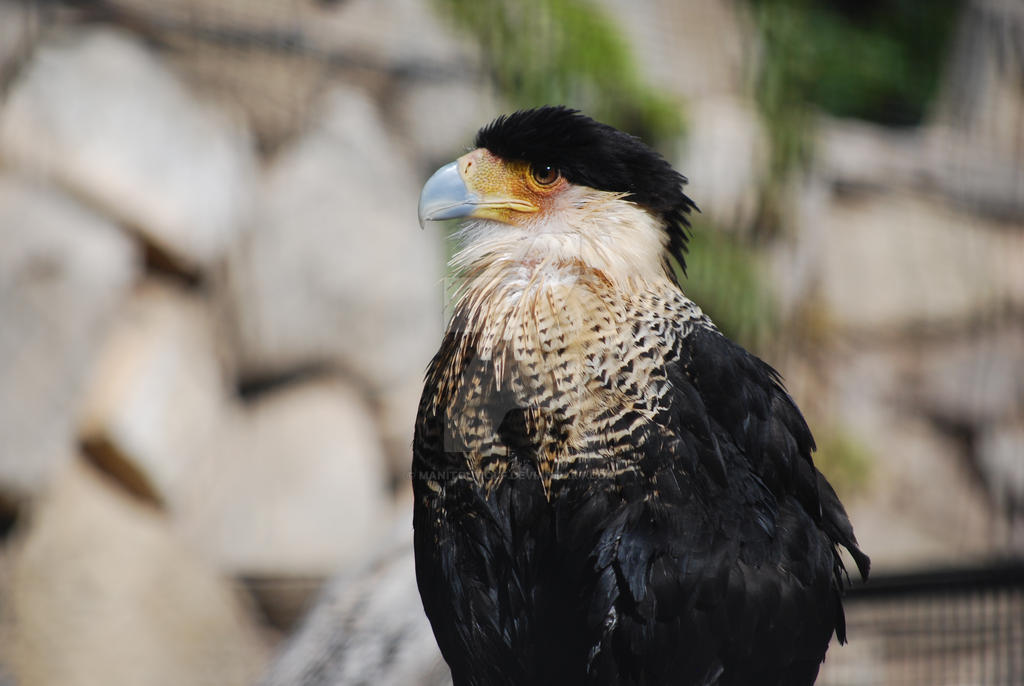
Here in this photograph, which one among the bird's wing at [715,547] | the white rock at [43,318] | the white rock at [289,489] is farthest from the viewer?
the white rock at [289,489]

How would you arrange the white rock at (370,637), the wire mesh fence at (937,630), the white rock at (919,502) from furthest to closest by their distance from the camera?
the white rock at (919,502)
the wire mesh fence at (937,630)
the white rock at (370,637)

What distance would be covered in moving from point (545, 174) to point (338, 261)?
182 centimetres

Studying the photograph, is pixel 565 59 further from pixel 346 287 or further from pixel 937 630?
A: pixel 937 630

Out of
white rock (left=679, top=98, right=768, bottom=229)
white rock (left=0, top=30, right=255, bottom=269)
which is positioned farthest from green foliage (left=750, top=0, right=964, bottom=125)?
white rock (left=0, top=30, right=255, bottom=269)

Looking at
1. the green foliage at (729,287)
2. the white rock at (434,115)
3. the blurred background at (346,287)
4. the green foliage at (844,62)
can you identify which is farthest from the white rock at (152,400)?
the green foliage at (844,62)

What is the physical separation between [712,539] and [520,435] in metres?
0.17

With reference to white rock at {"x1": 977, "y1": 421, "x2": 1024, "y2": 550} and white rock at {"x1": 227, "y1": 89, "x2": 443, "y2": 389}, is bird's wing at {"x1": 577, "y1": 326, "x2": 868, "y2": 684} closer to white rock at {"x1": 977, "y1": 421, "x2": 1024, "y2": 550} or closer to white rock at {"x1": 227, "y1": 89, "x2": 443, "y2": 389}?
white rock at {"x1": 227, "y1": 89, "x2": 443, "y2": 389}

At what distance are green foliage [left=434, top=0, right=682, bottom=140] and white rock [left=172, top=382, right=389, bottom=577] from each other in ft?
3.20

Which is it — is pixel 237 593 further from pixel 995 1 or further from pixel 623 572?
pixel 995 1

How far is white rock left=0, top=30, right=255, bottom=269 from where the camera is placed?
2316 mm

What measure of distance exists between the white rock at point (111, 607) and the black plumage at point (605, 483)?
1576 mm

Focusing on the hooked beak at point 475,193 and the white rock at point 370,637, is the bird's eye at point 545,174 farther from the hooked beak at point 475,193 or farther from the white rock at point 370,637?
the white rock at point 370,637

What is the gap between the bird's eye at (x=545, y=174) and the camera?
819 mm

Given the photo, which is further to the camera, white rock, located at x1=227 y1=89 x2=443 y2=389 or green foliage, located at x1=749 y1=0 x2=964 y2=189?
green foliage, located at x1=749 y1=0 x2=964 y2=189
